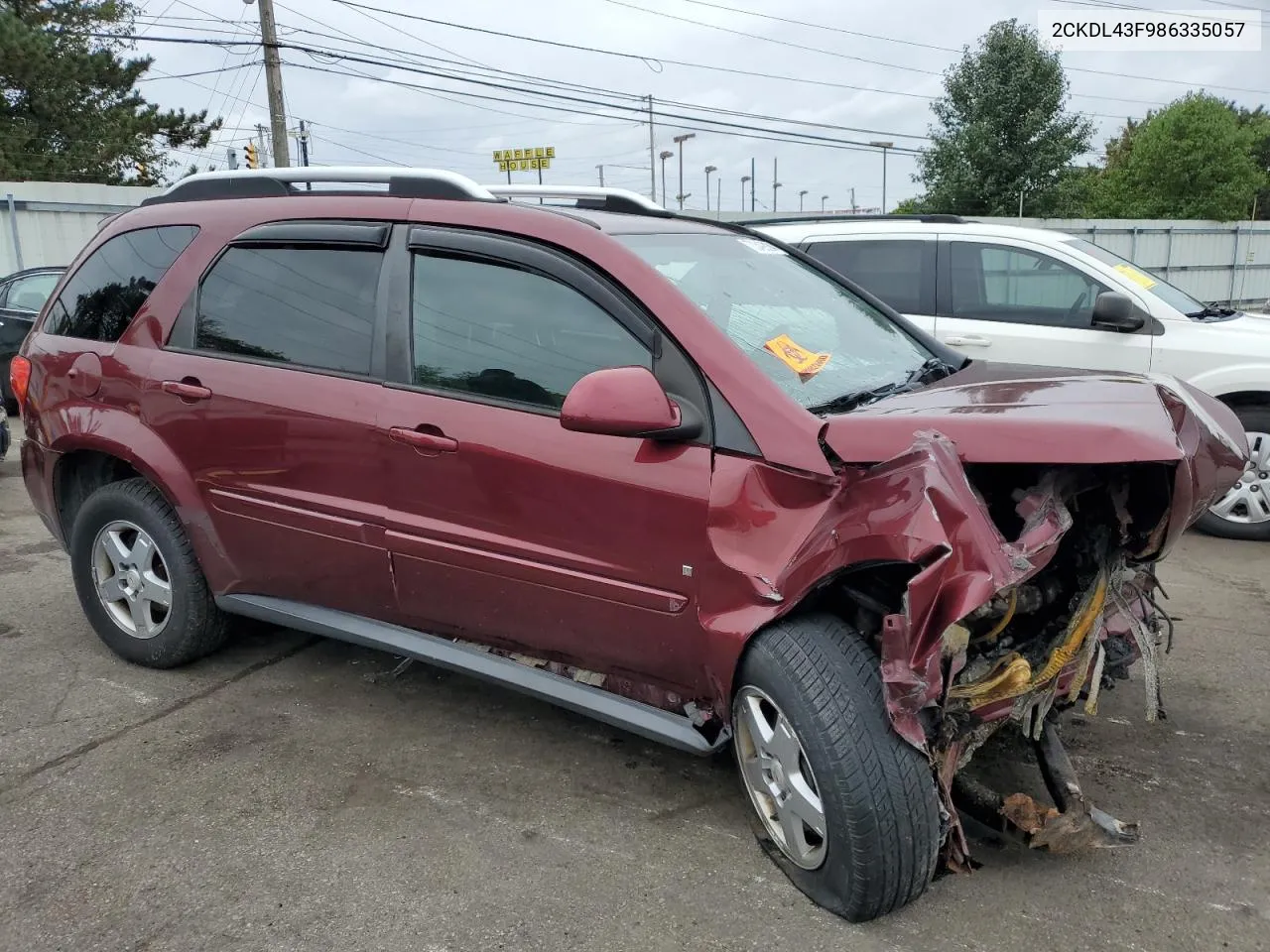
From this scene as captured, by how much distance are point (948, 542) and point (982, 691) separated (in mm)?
447

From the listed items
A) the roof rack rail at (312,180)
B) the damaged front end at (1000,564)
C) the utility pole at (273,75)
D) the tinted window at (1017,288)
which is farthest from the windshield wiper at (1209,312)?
the utility pole at (273,75)

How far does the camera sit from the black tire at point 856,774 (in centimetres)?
226

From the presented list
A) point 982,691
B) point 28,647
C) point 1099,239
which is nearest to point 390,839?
point 982,691

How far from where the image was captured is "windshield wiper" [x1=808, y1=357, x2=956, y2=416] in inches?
110

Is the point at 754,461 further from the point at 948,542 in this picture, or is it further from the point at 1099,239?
the point at 1099,239

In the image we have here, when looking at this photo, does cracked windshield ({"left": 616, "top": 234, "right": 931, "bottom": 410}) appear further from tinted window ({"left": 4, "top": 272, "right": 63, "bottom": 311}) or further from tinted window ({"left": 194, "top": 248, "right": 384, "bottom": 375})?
tinted window ({"left": 4, "top": 272, "right": 63, "bottom": 311})

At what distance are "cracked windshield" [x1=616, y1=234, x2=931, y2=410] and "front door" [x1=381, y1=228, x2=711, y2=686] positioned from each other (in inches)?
11.7

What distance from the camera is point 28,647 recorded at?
432cm

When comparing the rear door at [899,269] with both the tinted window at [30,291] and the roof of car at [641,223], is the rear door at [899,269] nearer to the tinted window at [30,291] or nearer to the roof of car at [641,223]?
the roof of car at [641,223]

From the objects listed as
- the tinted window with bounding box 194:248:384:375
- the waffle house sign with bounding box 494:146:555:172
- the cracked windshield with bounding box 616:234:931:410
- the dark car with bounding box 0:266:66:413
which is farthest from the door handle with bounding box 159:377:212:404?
the waffle house sign with bounding box 494:146:555:172

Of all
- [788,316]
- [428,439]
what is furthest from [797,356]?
[428,439]

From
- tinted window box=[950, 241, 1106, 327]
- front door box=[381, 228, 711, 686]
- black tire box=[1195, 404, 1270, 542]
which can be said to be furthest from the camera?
tinted window box=[950, 241, 1106, 327]

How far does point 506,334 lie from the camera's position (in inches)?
119

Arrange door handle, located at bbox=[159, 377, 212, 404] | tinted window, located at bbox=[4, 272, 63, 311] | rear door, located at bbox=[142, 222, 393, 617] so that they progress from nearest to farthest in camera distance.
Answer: rear door, located at bbox=[142, 222, 393, 617]
door handle, located at bbox=[159, 377, 212, 404]
tinted window, located at bbox=[4, 272, 63, 311]
